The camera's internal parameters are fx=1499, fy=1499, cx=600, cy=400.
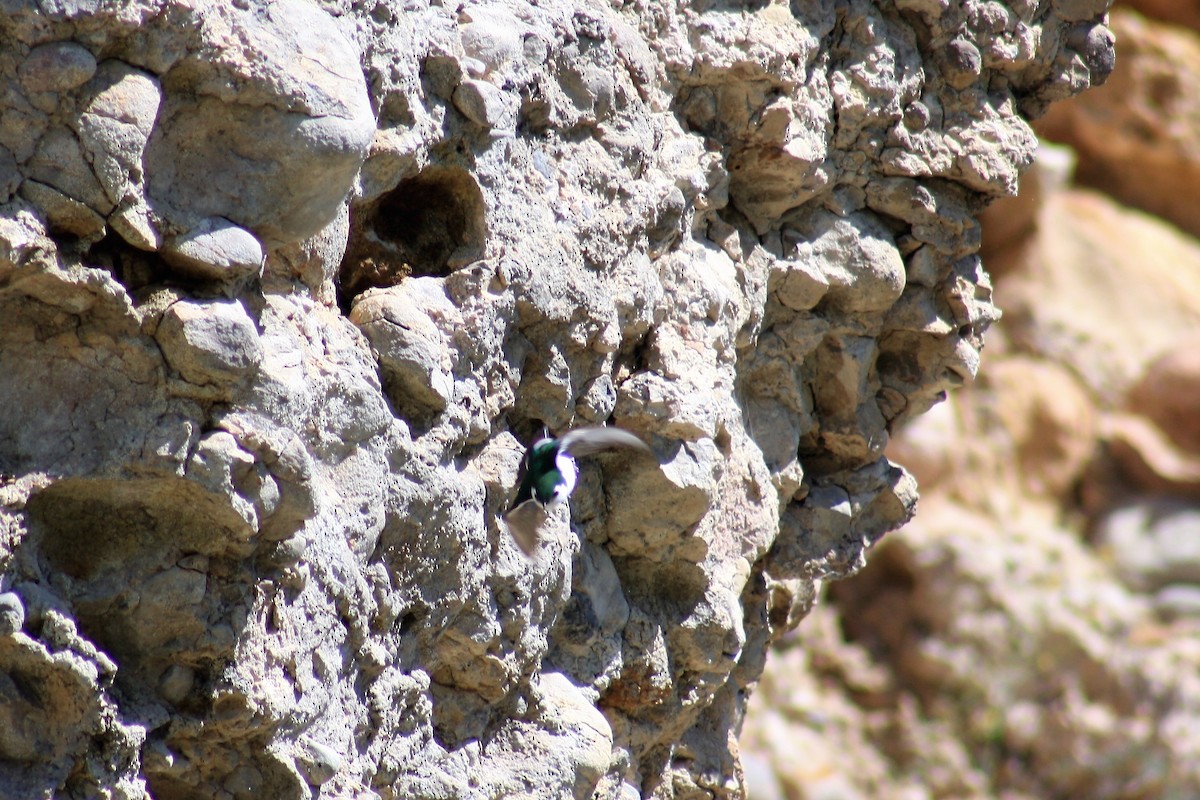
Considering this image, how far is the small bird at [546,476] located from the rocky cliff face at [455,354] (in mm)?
44

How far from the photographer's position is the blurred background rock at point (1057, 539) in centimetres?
757

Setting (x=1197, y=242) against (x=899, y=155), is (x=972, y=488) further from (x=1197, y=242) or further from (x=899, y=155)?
(x=899, y=155)

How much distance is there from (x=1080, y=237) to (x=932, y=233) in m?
5.53

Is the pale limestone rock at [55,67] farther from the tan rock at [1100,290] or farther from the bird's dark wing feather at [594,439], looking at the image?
the tan rock at [1100,290]

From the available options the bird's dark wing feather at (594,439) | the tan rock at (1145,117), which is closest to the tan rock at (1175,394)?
the tan rock at (1145,117)

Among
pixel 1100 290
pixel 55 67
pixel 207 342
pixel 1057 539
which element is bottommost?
pixel 1057 539

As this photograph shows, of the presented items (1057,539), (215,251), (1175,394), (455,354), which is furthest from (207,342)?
(1175,394)

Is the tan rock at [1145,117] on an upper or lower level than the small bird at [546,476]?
lower

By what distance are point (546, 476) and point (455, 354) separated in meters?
0.27

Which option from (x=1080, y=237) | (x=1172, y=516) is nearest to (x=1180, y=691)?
(x=1172, y=516)

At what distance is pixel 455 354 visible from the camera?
2393 millimetres

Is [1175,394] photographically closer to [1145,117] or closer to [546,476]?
[1145,117]

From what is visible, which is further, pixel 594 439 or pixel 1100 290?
pixel 1100 290

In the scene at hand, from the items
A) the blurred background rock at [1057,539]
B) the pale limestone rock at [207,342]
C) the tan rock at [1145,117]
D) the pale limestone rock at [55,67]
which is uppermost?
the pale limestone rock at [55,67]
